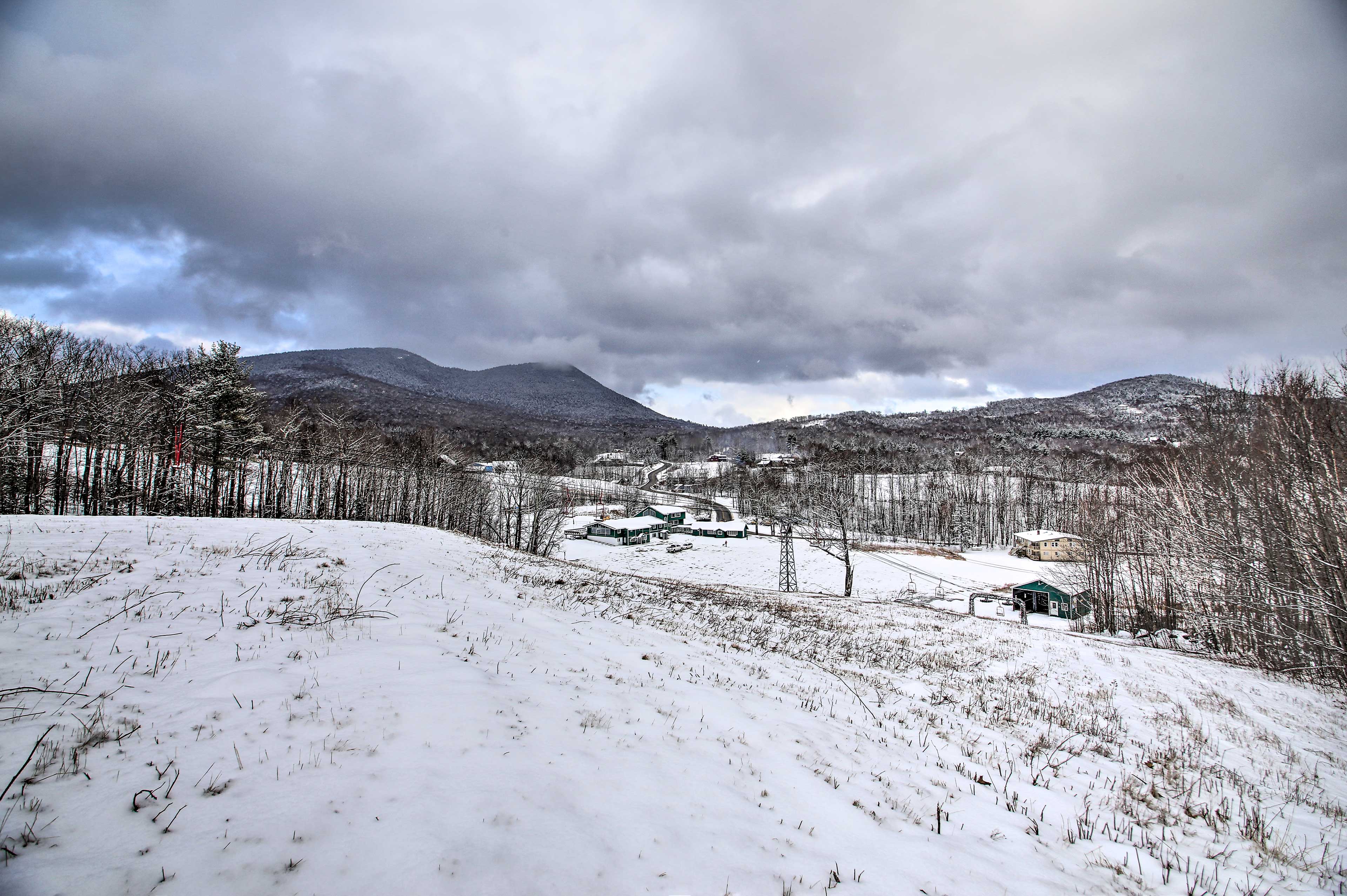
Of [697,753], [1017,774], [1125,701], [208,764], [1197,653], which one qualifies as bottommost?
[1197,653]

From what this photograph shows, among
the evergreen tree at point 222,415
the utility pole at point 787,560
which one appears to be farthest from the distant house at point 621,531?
the evergreen tree at point 222,415

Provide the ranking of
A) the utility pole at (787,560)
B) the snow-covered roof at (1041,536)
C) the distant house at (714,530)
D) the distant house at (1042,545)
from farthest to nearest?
the distant house at (714,530) < the snow-covered roof at (1041,536) < the distant house at (1042,545) < the utility pole at (787,560)

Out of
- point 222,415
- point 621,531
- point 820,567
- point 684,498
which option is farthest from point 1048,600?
point 684,498

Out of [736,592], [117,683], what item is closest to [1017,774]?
[117,683]

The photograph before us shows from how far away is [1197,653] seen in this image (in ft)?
78.4

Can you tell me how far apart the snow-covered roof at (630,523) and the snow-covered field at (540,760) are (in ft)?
239

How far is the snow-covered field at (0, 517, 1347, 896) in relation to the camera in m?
3.80

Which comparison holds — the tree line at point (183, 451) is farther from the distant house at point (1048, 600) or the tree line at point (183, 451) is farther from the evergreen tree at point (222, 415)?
the distant house at point (1048, 600)

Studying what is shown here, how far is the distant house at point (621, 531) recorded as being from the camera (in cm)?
8475

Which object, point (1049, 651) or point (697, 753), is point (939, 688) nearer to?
point (697, 753)

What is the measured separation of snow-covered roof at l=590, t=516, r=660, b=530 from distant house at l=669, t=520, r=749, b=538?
8199 mm

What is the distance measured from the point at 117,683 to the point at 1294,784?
54.2 ft

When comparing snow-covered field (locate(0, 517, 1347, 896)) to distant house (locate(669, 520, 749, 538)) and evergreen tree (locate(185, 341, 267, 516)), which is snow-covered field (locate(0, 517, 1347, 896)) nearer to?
evergreen tree (locate(185, 341, 267, 516))

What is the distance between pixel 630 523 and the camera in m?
87.4
